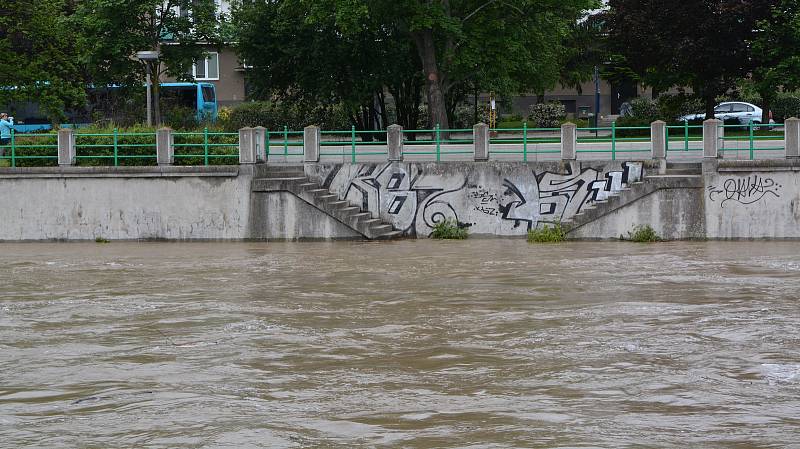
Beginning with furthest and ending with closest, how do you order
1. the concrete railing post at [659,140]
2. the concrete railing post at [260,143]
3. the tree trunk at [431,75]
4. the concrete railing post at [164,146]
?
the tree trunk at [431,75], the concrete railing post at [260,143], the concrete railing post at [164,146], the concrete railing post at [659,140]

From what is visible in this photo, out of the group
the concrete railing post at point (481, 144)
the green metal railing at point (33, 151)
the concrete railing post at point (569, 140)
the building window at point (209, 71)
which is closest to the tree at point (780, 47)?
the concrete railing post at point (569, 140)

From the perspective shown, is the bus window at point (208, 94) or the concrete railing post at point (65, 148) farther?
the bus window at point (208, 94)

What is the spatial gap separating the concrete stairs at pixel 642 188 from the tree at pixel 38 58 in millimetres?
20084

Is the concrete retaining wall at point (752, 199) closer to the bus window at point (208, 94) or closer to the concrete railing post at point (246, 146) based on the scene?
the concrete railing post at point (246, 146)

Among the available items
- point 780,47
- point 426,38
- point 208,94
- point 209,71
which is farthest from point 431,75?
point 209,71

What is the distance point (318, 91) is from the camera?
4144 cm

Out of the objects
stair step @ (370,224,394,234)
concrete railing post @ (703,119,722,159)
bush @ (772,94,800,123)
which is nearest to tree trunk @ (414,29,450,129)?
stair step @ (370,224,394,234)

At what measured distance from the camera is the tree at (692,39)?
3709 cm

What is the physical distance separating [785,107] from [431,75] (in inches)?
842

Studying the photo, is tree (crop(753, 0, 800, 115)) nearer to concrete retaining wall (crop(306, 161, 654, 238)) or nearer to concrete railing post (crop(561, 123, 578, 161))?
concrete retaining wall (crop(306, 161, 654, 238))

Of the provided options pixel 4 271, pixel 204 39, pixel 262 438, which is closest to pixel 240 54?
pixel 204 39

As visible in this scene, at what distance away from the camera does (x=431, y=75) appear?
118ft

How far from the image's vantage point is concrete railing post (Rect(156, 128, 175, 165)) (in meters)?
28.1

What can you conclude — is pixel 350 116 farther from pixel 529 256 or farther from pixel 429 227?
pixel 529 256
